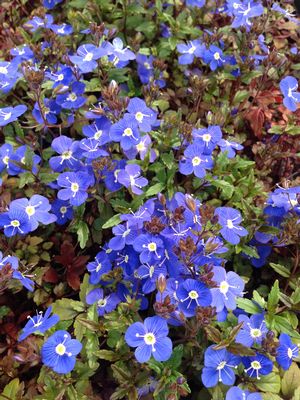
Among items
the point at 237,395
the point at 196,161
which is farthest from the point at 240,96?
the point at 237,395

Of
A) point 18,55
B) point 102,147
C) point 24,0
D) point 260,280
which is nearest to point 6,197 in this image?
point 102,147

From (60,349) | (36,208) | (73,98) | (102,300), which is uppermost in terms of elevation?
(73,98)

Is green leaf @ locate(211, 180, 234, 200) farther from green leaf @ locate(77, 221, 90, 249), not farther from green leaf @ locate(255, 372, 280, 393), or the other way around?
green leaf @ locate(255, 372, 280, 393)

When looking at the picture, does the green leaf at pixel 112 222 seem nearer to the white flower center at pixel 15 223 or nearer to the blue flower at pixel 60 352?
the white flower center at pixel 15 223

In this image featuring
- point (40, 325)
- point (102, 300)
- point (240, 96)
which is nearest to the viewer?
point (40, 325)

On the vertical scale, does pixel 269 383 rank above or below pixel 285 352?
below

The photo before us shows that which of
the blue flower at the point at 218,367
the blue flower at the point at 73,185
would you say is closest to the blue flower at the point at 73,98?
the blue flower at the point at 73,185

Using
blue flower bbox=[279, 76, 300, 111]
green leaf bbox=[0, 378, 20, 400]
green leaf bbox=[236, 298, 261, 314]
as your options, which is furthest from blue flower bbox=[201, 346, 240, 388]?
blue flower bbox=[279, 76, 300, 111]

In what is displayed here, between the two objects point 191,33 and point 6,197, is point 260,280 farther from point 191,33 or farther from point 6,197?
point 191,33

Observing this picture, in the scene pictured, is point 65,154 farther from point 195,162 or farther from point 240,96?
point 240,96
